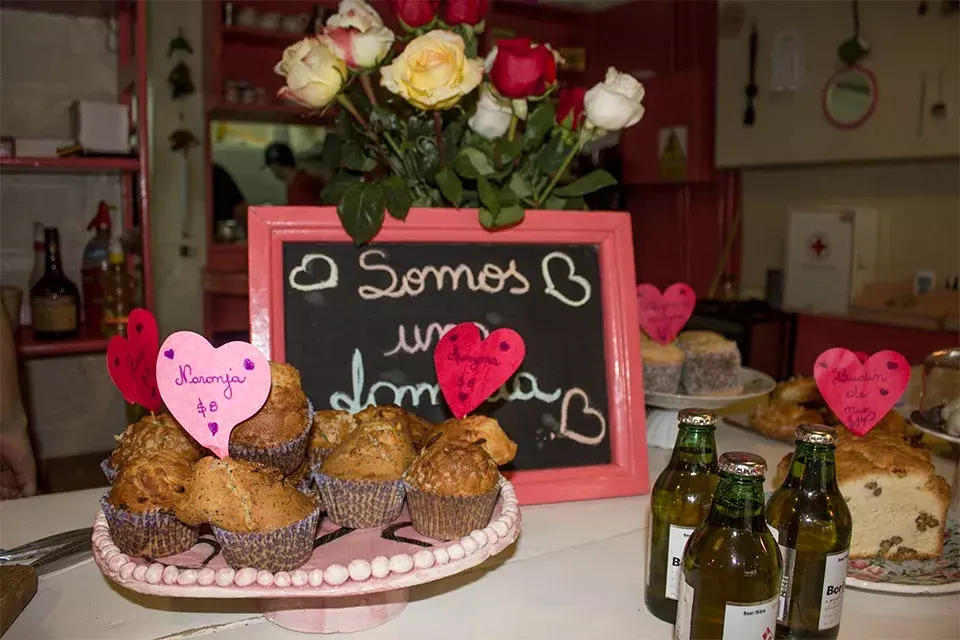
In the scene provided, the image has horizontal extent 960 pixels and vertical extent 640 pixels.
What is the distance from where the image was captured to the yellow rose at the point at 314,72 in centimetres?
109

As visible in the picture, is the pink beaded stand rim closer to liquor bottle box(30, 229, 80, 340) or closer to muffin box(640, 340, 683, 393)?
muffin box(640, 340, 683, 393)

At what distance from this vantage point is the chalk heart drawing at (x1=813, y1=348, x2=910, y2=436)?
104cm

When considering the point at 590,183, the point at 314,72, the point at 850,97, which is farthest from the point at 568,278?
the point at 850,97

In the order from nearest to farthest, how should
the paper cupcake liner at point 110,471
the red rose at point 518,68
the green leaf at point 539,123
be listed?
the paper cupcake liner at point 110,471, the red rose at point 518,68, the green leaf at point 539,123

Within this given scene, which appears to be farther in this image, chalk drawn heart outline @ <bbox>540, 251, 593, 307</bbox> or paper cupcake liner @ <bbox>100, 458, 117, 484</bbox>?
chalk drawn heart outline @ <bbox>540, 251, 593, 307</bbox>

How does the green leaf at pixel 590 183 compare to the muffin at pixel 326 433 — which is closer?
the muffin at pixel 326 433

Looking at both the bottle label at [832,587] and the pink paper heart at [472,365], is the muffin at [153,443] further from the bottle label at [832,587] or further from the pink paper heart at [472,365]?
the bottle label at [832,587]

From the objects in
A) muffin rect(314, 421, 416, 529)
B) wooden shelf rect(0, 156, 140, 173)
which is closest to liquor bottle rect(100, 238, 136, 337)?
wooden shelf rect(0, 156, 140, 173)

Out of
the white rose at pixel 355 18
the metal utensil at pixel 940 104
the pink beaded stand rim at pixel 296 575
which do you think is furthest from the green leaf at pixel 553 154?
the metal utensil at pixel 940 104

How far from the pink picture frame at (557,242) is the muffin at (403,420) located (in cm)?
19

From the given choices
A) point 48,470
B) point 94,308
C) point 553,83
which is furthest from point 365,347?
point 48,470

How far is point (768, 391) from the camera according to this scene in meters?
1.53

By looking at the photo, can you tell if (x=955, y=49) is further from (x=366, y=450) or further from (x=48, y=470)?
(x=48, y=470)

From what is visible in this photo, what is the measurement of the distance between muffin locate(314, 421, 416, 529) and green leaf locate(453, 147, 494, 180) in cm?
45
